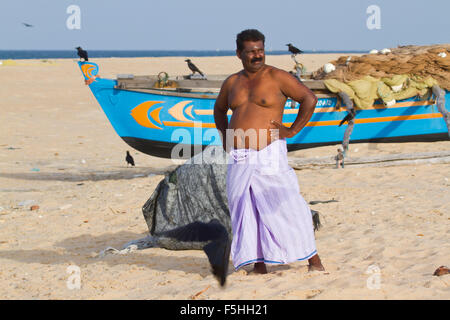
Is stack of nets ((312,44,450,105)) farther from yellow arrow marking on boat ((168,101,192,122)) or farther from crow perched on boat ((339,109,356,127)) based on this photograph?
yellow arrow marking on boat ((168,101,192,122))

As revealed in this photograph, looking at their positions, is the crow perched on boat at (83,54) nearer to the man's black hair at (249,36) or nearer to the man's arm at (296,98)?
the man's black hair at (249,36)

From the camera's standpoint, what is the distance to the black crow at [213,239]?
3.96 m

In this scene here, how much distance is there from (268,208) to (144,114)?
18.2 ft

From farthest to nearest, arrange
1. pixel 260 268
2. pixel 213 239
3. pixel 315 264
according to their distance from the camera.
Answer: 1. pixel 213 239
2. pixel 260 268
3. pixel 315 264

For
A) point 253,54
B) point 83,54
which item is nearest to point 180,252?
point 253,54

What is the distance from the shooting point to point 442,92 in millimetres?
9727

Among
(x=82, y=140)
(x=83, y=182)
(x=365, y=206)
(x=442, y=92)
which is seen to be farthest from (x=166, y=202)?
(x=82, y=140)

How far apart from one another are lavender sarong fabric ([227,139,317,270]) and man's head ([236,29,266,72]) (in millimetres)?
600

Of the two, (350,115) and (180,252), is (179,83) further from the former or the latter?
(180,252)

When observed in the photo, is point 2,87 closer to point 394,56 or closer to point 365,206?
point 394,56

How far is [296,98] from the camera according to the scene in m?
4.05

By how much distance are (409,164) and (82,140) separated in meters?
8.27

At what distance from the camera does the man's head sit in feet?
13.1

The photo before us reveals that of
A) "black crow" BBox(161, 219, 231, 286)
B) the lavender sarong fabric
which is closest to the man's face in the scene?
the lavender sarong fabric
